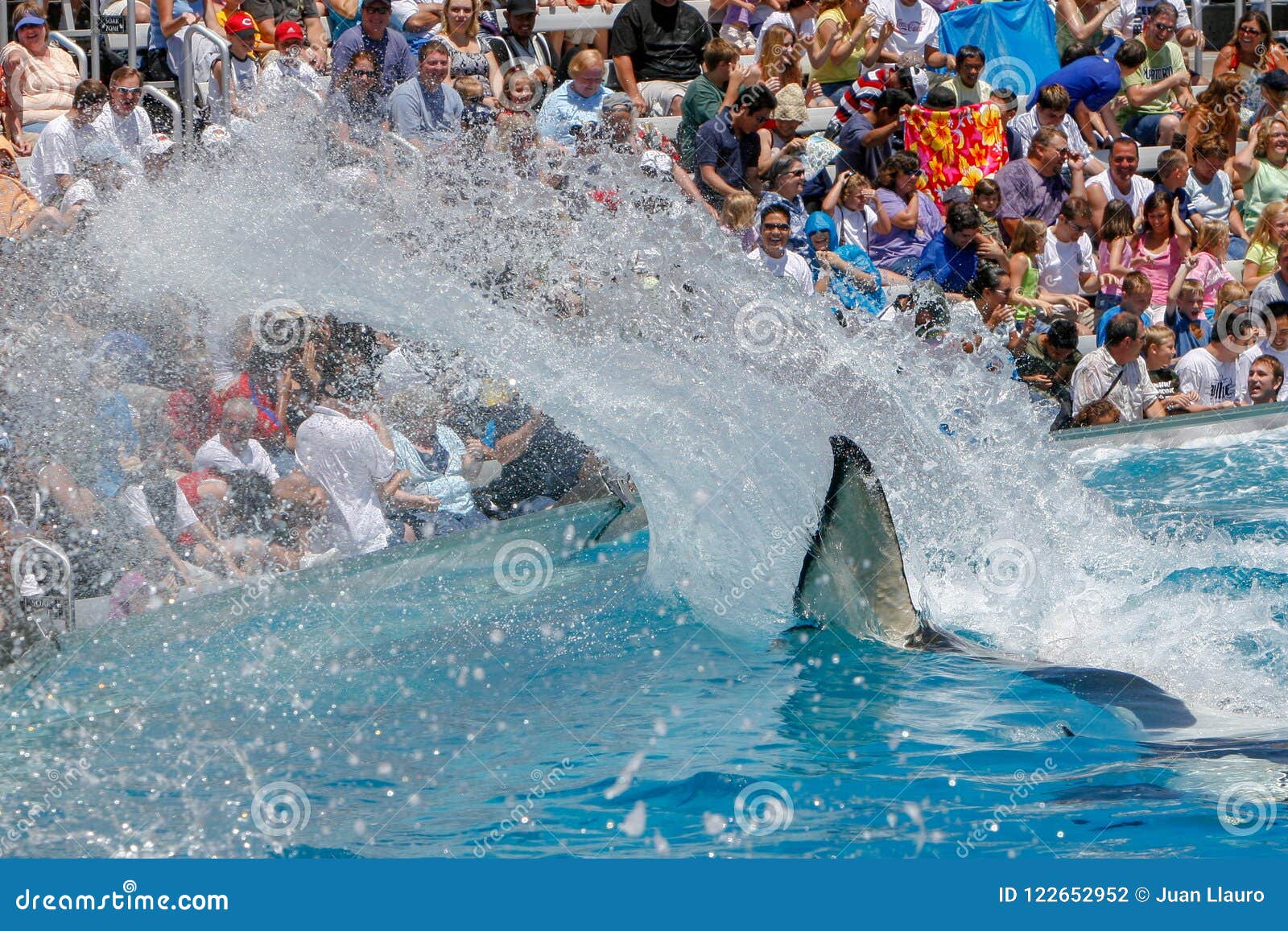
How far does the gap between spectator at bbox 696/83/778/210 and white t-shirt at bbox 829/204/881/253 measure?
60 cm

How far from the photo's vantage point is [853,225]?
10875 mm

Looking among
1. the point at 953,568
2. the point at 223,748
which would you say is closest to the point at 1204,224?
the point at 953,568

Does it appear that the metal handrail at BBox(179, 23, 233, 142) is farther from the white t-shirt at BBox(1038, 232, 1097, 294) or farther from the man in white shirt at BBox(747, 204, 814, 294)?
the white t-shirt at BBox(1038, 232, 1097, 294)

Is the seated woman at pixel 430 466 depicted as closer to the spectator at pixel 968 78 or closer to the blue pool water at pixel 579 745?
the blue pool water at pixel 579 745

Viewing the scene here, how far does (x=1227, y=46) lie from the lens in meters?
13.3

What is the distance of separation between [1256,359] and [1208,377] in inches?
15.1

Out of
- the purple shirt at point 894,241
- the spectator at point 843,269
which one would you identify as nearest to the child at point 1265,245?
the purple shirt at point 894,241

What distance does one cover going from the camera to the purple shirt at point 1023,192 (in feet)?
38.1

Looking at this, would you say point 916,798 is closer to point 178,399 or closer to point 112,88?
point 178,399

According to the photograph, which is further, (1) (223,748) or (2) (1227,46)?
(2) (1227,46)

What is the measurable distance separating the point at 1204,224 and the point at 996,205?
173cm

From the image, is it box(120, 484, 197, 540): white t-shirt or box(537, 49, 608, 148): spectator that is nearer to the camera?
box(120, 484, 197, 540): white t-shirt

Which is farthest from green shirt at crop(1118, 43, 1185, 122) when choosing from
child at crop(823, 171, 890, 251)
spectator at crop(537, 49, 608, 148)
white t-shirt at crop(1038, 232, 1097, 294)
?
spectator at crop(537, 49, 608, 148)

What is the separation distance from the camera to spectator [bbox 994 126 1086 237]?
11570mm
